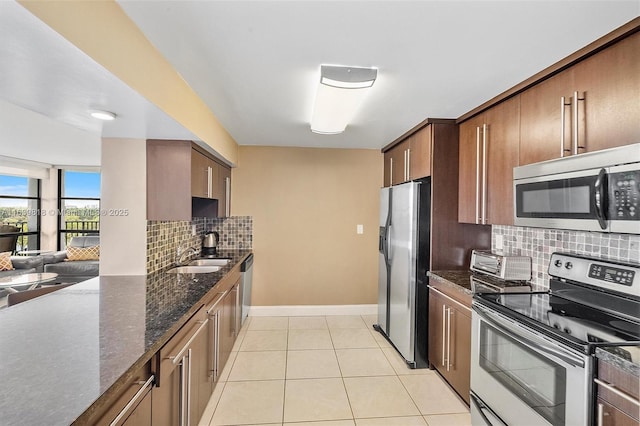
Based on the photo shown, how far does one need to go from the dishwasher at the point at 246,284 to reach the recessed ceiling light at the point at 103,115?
6.51 ft

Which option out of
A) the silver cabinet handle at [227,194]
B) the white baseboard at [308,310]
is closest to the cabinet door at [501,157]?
the white baseboard at [308,310]

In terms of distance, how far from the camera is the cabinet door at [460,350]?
2.14 meters

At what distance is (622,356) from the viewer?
3.64ft

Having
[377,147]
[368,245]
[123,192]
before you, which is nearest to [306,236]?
[368,245]

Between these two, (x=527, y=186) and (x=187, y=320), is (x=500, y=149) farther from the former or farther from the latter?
(x=187, y=320)

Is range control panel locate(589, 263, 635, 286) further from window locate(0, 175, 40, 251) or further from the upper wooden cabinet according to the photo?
window locate(0, 175, 40, 251)

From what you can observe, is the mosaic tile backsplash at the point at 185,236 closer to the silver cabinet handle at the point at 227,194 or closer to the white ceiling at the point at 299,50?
the silver cabinet handle at the point at 227,194

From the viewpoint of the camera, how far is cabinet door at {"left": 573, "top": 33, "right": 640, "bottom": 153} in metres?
1.33

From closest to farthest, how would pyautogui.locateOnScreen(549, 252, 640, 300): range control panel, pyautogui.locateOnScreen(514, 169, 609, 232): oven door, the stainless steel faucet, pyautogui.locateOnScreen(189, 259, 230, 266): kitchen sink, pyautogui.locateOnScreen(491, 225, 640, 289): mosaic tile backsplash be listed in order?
pyautogui.locateOnScreen(514, 169, 609, 232): oven door → pyautogui.locateOnScreen(549, 252, 640, 300): range control panel → pyautogui.locateOnScreen(491, 225, 640, 289): mosaic tile backsplash → the stainless steel faucet → pyautogui.locateOnScreen(189, 259, 230, 266): kitchen sink

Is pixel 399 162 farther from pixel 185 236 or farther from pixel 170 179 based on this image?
pixel 185 236

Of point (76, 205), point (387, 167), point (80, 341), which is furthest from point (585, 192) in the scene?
point (76, 205)

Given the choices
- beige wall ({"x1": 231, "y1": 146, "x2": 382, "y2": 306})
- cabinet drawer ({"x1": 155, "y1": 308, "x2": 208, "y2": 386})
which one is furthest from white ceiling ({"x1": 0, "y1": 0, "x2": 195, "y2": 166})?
beige wall ({"x1": 231, "y1": 146, "x2": 382, "y2": 306})

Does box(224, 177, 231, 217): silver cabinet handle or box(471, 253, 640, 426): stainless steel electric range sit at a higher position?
box(224, 177, 231, 217): silver cabinet handle

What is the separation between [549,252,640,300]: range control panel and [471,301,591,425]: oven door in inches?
21.3
